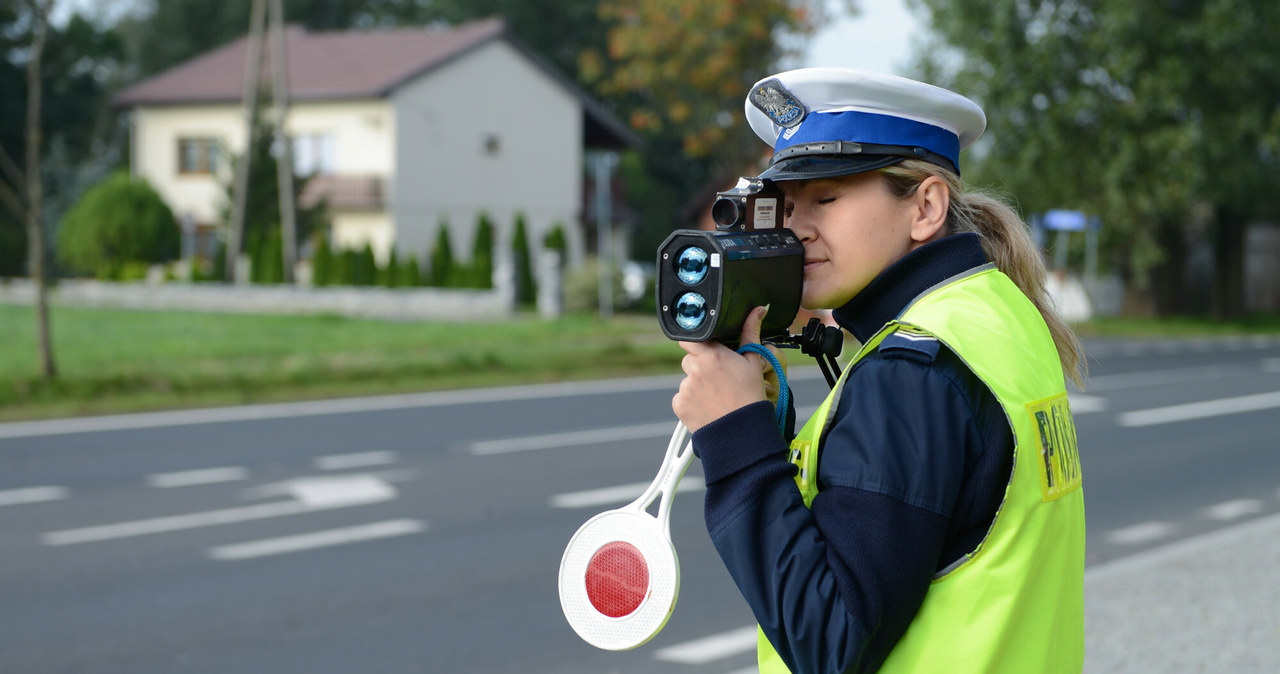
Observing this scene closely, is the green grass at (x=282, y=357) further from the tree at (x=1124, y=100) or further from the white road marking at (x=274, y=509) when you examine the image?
the tree at (x=1124, y=100)

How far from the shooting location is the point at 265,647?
17.1ft

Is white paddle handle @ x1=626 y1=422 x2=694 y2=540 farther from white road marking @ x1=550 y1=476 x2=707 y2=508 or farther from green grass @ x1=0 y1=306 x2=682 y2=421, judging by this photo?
green grass @ x1=0 y1=306 x2=682 y2=421

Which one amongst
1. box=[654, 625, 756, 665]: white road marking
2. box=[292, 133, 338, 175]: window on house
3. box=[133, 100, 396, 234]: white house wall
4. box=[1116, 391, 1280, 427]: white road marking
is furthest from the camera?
box=[292, 133, 338, 175]: window on house

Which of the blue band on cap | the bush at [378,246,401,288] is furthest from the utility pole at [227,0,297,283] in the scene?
the blue band on cap

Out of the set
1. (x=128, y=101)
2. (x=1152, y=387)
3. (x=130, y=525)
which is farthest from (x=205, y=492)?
(x=128, y=101)

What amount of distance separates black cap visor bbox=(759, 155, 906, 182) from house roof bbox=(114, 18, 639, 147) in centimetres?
3706

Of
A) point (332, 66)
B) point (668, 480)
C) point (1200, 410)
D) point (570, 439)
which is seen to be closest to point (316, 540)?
point (570, 439)

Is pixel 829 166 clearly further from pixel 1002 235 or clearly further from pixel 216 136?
pixel 216 136

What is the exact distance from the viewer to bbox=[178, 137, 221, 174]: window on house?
42.0 metres

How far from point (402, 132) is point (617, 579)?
1490 inches

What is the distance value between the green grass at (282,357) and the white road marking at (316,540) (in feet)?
22.0

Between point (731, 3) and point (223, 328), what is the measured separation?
13.0m

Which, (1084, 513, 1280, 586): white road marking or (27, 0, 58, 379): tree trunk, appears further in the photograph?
(27, 0, 58, 379): tree trunk

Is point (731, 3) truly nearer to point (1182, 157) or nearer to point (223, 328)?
point (1182, 157)
